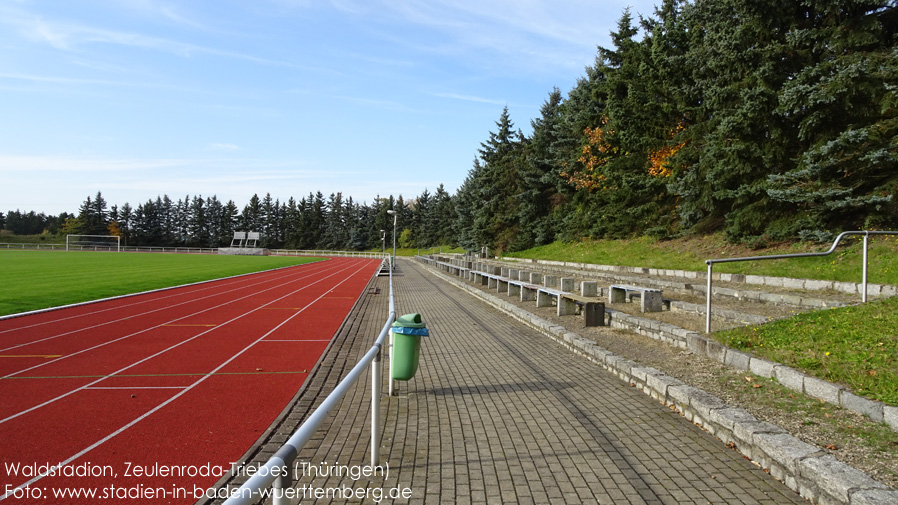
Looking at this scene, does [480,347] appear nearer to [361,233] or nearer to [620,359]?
[620,359]

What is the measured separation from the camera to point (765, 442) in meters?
3.89

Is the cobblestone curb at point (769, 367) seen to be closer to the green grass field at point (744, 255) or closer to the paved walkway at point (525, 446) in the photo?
the paved walkway at point (525, 446)

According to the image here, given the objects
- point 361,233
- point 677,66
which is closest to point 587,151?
point 677,66

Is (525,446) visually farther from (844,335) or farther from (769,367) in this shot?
(844,335)

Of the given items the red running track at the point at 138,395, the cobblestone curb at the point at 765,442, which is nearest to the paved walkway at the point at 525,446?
the cobblestone curb at the point at 765,442

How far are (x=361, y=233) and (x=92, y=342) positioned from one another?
96725 mm

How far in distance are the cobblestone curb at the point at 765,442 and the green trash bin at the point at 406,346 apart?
9.45 feet

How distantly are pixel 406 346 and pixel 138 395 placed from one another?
153 inches

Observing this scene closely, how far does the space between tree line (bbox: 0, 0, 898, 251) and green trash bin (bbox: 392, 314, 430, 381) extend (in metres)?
11.8

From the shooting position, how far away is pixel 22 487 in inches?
158

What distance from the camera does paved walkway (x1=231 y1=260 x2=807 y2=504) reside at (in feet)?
11.9

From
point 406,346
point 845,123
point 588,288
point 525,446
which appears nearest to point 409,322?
point 406,346

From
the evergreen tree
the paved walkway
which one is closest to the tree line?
the evergreen tree

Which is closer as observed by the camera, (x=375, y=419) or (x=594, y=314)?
(x=375, y=419)
